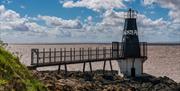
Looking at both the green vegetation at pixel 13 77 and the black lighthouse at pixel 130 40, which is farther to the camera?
the black lighthouse at pixel 130 40

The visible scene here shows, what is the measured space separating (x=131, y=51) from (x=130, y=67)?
5.93 ft

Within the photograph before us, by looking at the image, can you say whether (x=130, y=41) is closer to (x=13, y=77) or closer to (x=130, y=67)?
(x=130, y=67)

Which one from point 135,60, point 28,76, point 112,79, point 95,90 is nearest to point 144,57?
point 135,60

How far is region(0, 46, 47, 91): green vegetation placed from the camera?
8883mm

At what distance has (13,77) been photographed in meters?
9.27

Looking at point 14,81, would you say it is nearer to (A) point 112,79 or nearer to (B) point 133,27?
(A) point 112,79

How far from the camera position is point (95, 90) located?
2548cm

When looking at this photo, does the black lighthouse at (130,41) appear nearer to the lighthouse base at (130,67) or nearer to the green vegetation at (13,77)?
the lighthouse base at (130,67)

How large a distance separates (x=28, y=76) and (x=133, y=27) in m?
34.1

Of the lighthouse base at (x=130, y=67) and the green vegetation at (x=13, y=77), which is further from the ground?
the green vegetation at (x=13, y=77)

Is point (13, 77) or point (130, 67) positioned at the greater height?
point (13, 77)

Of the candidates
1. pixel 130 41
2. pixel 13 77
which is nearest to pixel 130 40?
pixel 130 41

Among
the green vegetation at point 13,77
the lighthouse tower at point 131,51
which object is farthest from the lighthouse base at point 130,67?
the green vegetation at point 13,77

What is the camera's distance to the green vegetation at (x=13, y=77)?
888 cm
